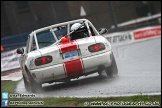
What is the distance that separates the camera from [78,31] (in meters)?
9.91

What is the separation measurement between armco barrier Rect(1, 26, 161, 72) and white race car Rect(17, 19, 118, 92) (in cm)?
1036

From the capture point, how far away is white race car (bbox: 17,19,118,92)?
9344 millimetres

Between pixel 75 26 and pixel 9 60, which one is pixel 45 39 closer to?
pixel 75 26

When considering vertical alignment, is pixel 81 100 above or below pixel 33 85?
above

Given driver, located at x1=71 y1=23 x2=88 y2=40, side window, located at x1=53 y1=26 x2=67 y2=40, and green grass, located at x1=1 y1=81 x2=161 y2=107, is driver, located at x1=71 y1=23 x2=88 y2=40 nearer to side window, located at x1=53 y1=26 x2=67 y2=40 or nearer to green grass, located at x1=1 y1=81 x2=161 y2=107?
side window, located at x1=53 y1=26 x2=67 y2=40

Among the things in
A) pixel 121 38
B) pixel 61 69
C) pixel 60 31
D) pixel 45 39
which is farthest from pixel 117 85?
pixel 121 38

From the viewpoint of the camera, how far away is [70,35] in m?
9.72

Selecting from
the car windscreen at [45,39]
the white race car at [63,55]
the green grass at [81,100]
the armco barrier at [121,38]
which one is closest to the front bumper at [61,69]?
the white race car at [63,55]

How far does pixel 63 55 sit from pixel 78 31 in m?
0.81

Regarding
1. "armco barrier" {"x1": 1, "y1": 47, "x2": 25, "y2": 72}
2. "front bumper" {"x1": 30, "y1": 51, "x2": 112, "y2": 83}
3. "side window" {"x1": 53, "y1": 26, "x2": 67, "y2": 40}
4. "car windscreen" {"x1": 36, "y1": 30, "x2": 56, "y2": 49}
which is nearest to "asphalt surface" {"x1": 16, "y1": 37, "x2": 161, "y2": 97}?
"front bumper" {"x1": 30, "y1": 51, "x2": 112, "y2": 83}

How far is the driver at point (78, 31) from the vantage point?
9.76m

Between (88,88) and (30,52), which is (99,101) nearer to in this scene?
(88,88)

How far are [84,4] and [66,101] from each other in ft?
77.8

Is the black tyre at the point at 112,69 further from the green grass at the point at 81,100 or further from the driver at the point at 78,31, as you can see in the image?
the green grass at the point at 81,100
